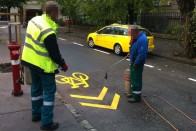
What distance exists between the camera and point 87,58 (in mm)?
13633

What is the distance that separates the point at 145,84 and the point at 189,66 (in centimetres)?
435

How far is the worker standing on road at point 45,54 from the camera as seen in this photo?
4867 mm

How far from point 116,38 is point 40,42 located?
10555 millimetres

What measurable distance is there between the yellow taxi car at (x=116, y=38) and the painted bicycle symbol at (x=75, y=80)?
4.93 m

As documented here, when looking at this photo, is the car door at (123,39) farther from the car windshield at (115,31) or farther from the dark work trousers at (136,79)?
the dark work trousers at (136,79)

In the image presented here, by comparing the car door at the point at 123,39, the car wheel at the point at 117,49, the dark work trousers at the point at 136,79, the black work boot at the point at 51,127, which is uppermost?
the car door at the point at 123,39

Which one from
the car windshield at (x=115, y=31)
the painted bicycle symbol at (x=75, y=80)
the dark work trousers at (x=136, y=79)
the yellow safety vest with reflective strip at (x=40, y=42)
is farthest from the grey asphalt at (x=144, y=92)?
the car windshield at (x=115, y=31)

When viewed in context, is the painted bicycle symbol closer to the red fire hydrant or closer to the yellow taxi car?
the red fire hydrant

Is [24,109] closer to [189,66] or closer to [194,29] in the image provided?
[189,66]

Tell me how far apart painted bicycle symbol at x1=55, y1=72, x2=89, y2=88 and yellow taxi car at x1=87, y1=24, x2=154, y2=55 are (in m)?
4.93

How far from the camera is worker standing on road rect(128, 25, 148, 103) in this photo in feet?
22.5

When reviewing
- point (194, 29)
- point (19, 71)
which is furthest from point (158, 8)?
point (19, 71)

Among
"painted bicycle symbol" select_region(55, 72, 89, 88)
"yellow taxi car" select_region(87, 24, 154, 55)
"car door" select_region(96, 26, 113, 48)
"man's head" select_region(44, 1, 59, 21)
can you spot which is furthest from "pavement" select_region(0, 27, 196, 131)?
"car door" select_region(96, 26, 113, 48)

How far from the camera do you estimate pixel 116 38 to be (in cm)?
1527
